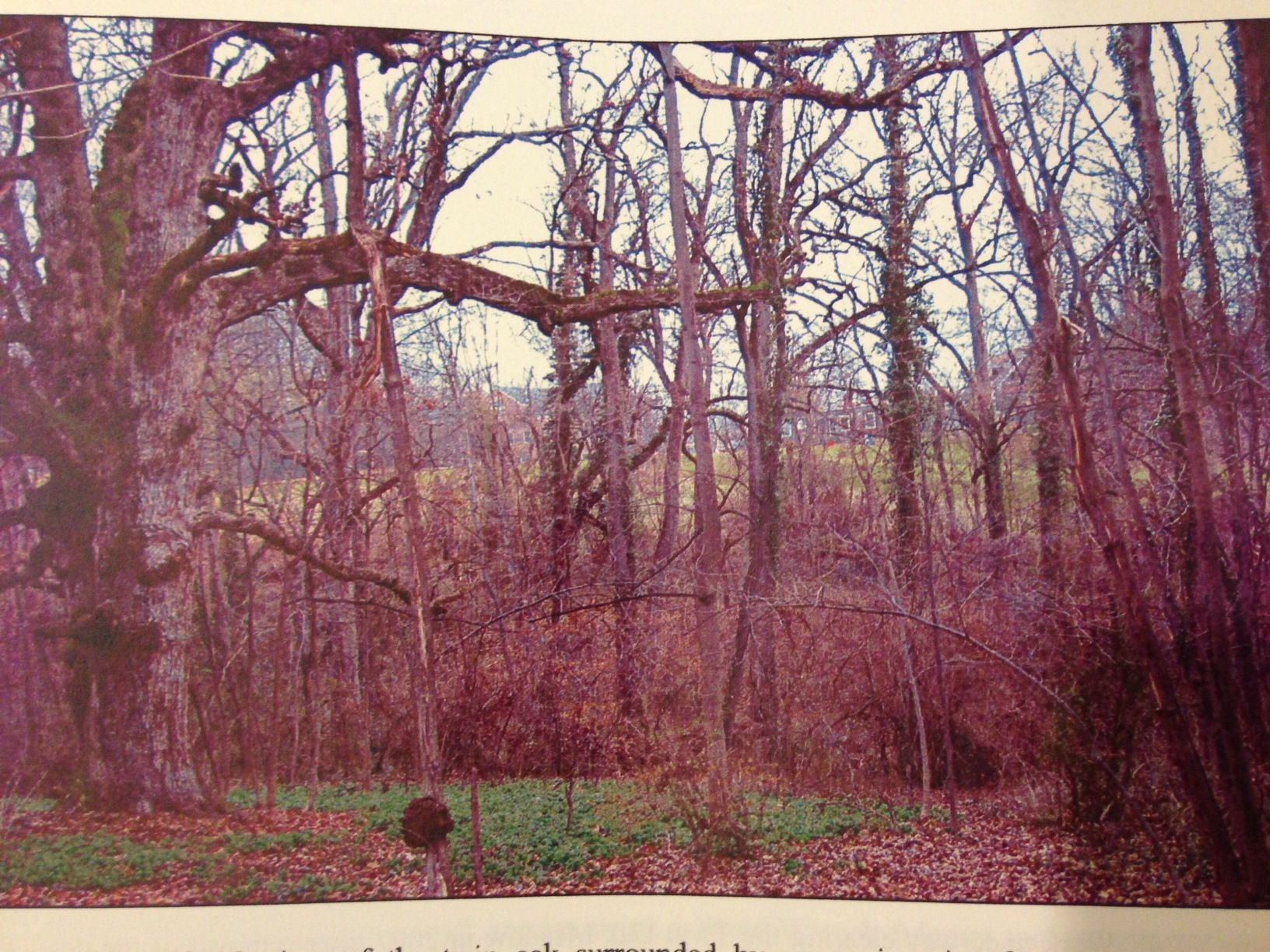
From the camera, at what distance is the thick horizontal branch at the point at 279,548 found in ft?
12.9

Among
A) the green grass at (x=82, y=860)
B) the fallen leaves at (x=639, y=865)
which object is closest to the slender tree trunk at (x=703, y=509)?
the fallen leaves at (x=639, y=865)

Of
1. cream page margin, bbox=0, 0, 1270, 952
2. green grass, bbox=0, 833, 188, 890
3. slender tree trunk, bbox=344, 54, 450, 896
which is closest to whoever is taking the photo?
cream page margin, bbox=0, 0, 1270, 952

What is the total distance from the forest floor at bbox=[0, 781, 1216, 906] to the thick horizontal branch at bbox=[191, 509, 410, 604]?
908 millimetres

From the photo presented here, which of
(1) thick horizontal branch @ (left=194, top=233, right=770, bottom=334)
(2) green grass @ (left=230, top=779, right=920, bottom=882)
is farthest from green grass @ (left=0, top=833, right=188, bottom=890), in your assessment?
(1) thick horizontal branch @ (left=194, top=233, right=770, bottom=334)

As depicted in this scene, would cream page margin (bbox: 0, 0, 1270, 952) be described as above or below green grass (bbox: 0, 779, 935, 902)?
below

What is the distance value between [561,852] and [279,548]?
186cm

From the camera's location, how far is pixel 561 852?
3.83m

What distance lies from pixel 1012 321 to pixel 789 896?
2.72 metres

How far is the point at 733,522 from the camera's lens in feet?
13.2

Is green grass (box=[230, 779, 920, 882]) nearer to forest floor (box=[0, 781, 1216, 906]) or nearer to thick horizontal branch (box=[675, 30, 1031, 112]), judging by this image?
forest floor (box=[0, 781, 1216, 906])

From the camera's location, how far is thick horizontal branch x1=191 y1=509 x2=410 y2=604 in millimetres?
3930

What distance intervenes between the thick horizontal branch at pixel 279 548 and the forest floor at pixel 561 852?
91 cm

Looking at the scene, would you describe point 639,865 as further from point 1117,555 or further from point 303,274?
point 303,274

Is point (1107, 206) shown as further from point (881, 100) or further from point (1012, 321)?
point (881, 100)
